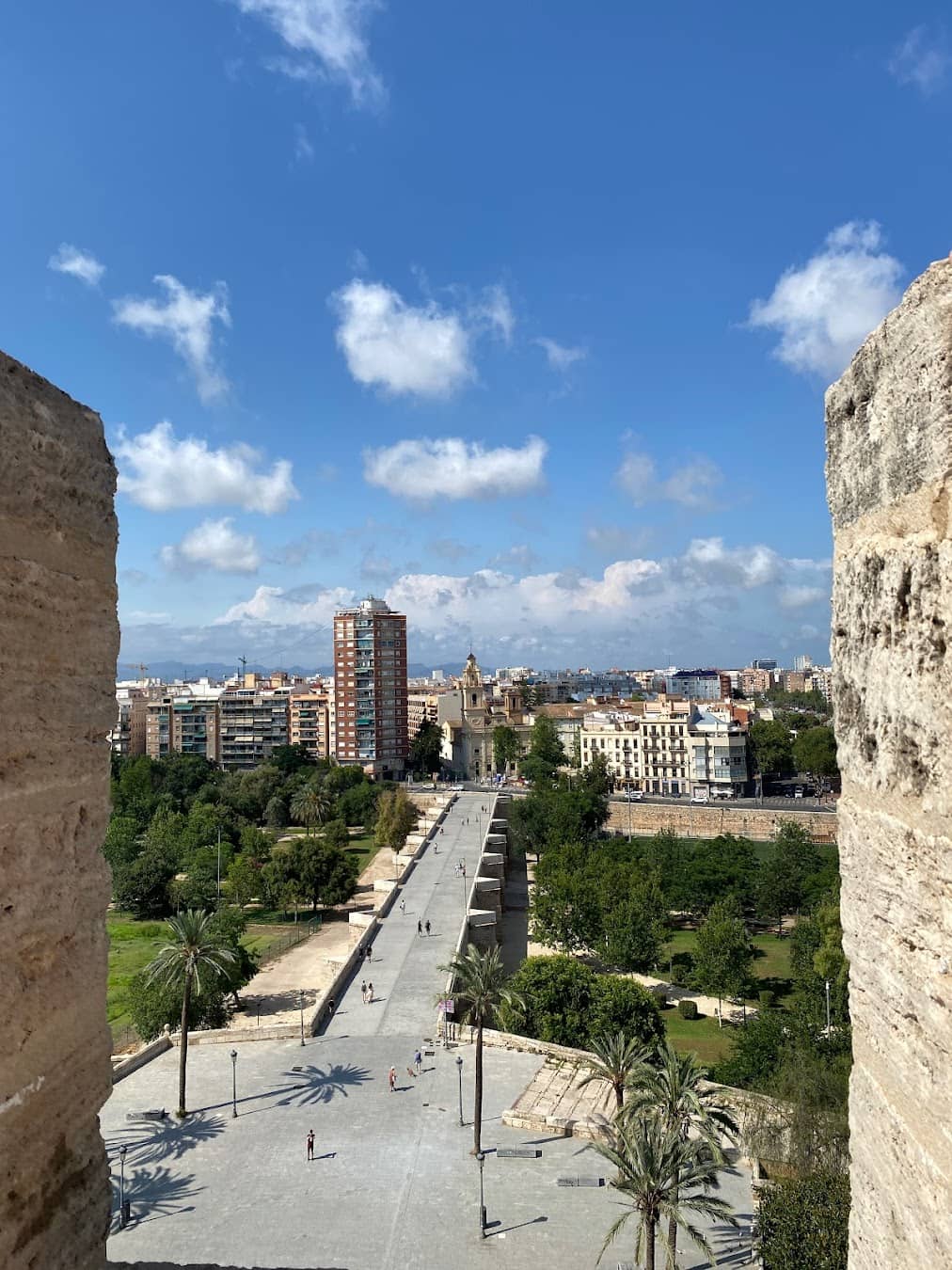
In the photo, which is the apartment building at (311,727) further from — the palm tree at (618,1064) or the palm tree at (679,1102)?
the palm tree at (679,1102)

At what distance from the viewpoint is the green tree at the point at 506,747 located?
77625mm

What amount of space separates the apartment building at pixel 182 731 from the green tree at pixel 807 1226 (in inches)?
2877

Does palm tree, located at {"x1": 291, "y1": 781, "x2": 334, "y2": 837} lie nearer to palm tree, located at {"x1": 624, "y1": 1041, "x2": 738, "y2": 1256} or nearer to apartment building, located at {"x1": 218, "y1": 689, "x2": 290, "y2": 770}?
apartment building, located at {"x1": 218, "y1": 689, "x2": 290, "y2": 770}

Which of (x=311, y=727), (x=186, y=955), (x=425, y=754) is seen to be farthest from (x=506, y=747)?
(x=186, y=955)

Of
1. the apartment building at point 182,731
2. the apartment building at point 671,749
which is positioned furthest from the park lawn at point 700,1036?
the apartment building at point 182,731

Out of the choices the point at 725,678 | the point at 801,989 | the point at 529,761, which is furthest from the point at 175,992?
the point at 725,678

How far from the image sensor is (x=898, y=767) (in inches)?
120

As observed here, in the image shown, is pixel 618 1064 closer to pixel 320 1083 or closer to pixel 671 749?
pixel 320 1083

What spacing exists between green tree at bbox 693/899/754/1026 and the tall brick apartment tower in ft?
157

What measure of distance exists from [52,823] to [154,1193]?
13.4 metres

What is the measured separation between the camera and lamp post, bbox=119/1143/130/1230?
1291cm

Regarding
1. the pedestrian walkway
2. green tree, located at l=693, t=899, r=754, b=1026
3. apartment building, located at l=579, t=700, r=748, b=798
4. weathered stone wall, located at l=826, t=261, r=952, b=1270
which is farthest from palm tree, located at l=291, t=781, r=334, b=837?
weathered stone wall, located at l=826, t=261, r=952, b=1270

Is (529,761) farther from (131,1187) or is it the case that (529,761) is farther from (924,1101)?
(924,1101)

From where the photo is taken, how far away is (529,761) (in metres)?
67.6
